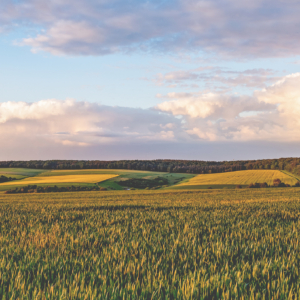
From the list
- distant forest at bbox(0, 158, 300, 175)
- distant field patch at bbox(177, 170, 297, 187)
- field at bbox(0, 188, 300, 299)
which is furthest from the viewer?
distant forest at bbox(0, 158, 300, 175)

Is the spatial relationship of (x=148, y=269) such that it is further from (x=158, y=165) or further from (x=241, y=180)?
(x=158, y=165)

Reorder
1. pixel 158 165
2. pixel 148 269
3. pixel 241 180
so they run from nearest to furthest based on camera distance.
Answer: pixel 148 269
pixel 241 180
pixel 158 165

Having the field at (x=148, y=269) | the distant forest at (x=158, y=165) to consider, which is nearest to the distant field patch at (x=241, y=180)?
the distant forest at (x=158, y=165)

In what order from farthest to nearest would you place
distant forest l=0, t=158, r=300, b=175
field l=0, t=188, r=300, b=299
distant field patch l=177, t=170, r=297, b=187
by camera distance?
distant forest l=0, t=158, r=300, b=175 → distant field patch l=177, t=170, r=297, b=187 → field l=0, t=188, r=300, b=299

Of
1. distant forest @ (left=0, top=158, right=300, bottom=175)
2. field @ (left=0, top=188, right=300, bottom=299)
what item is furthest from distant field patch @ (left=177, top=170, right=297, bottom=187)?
field @ (left=0, top=188, right=300, bottom=299)

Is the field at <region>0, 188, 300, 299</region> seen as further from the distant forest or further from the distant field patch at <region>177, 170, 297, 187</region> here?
the distant forest

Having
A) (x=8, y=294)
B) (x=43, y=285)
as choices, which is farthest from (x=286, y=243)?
(x=8, y=294)

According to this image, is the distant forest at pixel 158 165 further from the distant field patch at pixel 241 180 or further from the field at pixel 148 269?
the field at pixel 148 269

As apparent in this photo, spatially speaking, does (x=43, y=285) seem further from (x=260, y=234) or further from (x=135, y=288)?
(x=260, y=234)

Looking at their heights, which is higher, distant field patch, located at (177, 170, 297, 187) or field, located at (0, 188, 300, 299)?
field, located at (0, 188, 300, 299)

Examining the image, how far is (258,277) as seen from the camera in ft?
14.4

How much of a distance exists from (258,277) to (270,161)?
16705 centimetres

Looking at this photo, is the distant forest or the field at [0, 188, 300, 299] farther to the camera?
the distant forest

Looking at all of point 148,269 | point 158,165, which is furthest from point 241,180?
point 148,269
